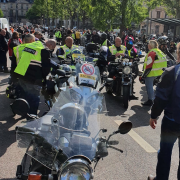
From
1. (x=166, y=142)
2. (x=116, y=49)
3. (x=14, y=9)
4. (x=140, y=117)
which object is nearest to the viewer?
(x=166, y=142)

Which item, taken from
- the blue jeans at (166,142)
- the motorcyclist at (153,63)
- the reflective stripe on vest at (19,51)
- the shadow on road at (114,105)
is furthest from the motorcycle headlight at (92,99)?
the motorcyclist at (153,63)

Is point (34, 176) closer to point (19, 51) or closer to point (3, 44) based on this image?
point (19, 51)

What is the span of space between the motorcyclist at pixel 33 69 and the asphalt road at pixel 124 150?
2.47 ft

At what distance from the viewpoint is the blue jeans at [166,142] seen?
10.4 ft

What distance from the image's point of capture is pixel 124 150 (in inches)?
175

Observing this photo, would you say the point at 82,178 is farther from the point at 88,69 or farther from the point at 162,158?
the point at 88,69

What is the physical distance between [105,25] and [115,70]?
13.8m

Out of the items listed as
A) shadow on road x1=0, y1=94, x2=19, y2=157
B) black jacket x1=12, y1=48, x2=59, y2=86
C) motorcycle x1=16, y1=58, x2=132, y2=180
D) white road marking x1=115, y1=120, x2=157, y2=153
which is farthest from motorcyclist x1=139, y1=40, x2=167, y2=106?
motorcycle x1=16, y1=58, x2=132, y2=180

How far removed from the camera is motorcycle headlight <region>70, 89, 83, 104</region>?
315 centimetres

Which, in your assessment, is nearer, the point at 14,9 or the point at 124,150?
the point at 124,150

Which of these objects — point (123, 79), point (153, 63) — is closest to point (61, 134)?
point (123, 79)

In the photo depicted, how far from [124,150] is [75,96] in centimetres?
162

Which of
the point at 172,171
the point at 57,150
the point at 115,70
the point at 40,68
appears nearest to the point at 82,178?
the point at 57,150

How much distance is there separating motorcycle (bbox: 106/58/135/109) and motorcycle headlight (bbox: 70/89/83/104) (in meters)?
3.83
